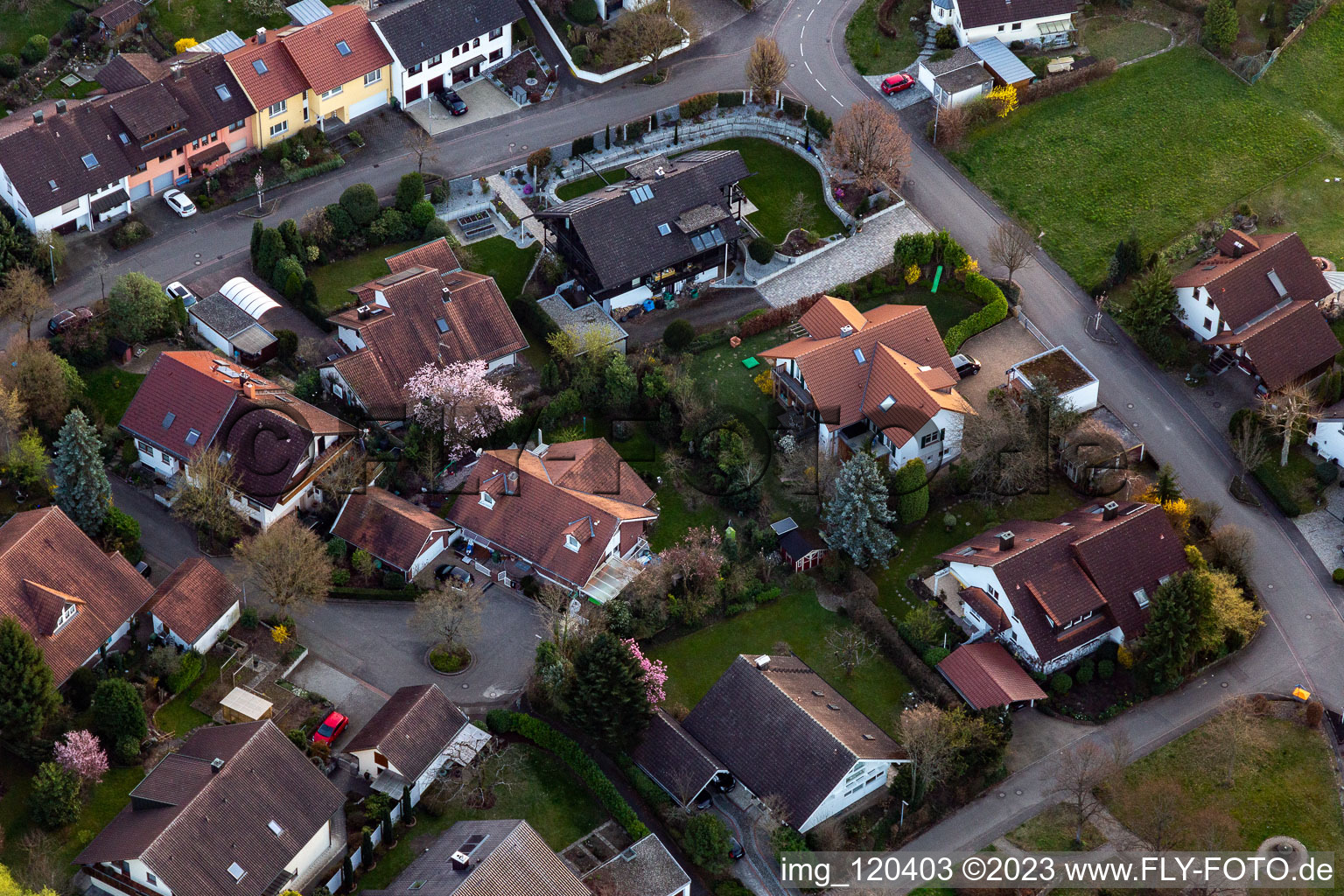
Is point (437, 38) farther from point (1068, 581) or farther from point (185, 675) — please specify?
point (1068, 581)

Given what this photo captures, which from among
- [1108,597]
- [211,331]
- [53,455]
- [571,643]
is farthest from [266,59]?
[1108,597]

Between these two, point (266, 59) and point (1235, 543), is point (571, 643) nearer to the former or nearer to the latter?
point (1235, 543)

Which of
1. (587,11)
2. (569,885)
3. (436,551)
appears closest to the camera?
(569,885)

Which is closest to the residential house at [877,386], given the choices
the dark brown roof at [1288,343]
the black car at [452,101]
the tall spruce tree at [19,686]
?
the dark brown roof at [1288,343]

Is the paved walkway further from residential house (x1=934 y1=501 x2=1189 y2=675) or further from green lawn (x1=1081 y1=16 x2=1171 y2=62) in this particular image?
residential house (x1=934 y1=501 x2=1189 y2=675)

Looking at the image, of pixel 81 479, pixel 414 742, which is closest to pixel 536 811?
pixel 414 742
